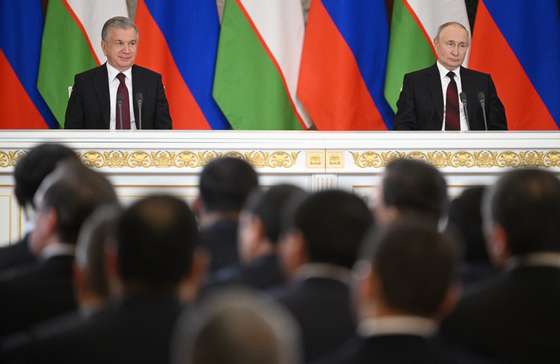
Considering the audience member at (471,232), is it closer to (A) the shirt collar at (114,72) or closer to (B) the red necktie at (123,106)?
(B) the red necktie at (123,106)

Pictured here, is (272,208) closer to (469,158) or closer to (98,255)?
(98,255)

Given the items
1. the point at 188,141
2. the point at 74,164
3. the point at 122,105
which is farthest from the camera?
the point at 122,105

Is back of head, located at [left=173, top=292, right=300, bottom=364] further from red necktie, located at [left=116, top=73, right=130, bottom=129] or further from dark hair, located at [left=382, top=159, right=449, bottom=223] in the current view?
red necktie, located at [left=116, top=73, right=130, bottom=129]

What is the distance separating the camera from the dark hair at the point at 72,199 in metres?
2.84

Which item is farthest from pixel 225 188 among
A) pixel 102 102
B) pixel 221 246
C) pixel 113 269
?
pixel 102 102

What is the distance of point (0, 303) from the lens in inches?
109

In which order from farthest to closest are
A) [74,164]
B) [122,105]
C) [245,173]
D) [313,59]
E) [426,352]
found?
[313,59] → [122,105] → [245,173] → [74,164] → [426,352]

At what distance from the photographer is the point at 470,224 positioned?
3549 millimetres

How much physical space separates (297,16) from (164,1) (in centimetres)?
114

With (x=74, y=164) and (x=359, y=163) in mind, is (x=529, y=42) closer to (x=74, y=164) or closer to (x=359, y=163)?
(x=359, y=163)

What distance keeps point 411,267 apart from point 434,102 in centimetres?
579

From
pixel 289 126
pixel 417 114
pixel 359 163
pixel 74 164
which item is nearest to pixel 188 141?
pixel 359 163

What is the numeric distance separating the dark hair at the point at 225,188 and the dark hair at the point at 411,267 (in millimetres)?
1885

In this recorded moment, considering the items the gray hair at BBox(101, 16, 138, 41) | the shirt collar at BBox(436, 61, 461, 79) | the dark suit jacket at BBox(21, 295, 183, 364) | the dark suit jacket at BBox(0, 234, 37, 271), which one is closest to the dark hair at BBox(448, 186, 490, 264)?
the dark suit jacket at BBox(0, 234, 37, 271)
